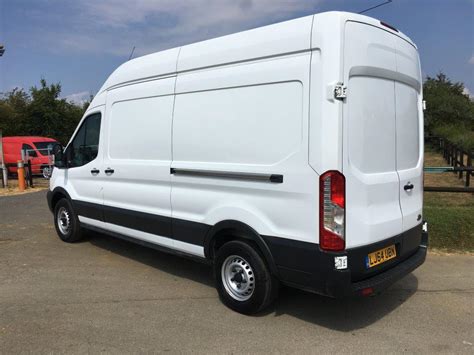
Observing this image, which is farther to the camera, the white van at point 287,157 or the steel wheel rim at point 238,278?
the steel wheel rim at point 238,278

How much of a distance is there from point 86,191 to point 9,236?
2310 mm

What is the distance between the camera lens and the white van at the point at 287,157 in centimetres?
371

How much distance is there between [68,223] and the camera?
23.7 feet

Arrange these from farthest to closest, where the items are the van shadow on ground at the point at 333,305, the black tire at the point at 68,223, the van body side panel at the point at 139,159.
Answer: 1. the black tire at the point at 68,223
2. the van body side panel at the point at 139,159
3. the van shadow on ground at the point at 333,305

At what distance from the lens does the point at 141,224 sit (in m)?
5.61

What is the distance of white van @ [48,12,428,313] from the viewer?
371cm

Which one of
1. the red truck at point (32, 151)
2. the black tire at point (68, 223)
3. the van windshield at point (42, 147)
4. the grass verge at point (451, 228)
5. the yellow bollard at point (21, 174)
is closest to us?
the grass verge at point (451, 228)

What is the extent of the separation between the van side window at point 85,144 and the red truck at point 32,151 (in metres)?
14.4

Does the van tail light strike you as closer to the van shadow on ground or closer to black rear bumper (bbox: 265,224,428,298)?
black rear bumper (bbox: 265,224,428,298)

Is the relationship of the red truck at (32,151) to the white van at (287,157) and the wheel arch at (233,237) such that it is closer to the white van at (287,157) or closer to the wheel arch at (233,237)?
the white van at (287,157)

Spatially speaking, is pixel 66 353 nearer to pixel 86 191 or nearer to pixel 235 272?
pixel 235 272

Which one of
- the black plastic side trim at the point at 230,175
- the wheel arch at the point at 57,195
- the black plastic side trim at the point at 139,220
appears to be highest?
the black plastic side trim at the point at 230,175

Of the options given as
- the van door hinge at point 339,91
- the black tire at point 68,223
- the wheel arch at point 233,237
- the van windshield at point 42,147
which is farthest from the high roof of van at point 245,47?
the van windshield at point 42,147

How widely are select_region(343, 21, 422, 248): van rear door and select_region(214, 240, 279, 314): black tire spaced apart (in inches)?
34.2
